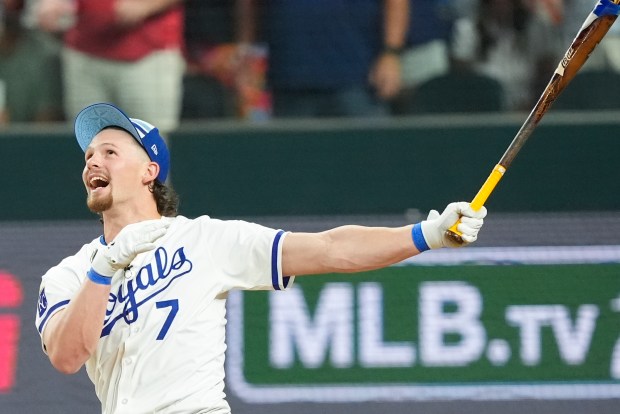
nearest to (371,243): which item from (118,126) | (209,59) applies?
(118,126)

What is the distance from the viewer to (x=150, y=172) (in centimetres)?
452

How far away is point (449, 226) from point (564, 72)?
0.78m

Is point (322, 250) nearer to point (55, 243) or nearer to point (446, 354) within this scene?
point (446, 354)

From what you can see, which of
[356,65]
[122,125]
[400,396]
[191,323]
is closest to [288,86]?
[356,65]

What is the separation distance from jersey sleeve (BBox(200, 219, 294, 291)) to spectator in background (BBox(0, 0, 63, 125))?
263cm

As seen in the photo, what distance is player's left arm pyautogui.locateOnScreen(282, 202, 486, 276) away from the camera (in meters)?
3.97

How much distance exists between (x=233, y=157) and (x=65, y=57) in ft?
3.34

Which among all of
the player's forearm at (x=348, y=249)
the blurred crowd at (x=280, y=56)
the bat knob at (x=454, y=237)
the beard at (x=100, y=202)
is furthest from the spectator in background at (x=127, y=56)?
the bat knob at (x=454, y=237)

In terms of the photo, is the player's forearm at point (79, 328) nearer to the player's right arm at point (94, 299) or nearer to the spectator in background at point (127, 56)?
the player's right arm at point (94, 299)

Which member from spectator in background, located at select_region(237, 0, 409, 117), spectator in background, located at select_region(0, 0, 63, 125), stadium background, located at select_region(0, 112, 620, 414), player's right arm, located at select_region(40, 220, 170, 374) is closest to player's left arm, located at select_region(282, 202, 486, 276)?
player's right arm, located at select_region(40, 220, 170, 374)

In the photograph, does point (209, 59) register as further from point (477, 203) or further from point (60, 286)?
point (477, 203)

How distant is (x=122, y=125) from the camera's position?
4.48 metres

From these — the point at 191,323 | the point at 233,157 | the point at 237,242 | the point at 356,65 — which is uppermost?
the point at 356,65

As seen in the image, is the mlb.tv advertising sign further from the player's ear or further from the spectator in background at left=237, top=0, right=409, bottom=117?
the player's ear
